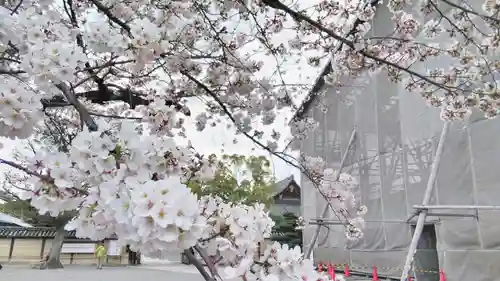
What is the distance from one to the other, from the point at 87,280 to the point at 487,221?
8295 millimetres

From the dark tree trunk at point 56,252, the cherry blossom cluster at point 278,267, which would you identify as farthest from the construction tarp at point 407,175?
the dark tree trunk at point 56,252

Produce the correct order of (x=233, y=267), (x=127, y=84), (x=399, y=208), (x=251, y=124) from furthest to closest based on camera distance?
(x=399, y=208), (x=127, y=84), (x=251, y=124), (x=233, y=267)

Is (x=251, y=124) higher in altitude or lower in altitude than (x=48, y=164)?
higher

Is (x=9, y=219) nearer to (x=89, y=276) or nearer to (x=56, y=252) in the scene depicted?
(x=56, y=252)

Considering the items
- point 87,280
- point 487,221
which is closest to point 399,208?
point 487,221

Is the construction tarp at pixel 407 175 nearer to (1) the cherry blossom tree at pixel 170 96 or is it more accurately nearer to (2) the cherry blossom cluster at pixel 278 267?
(1) the cherry blossom tree at pixel 170 96

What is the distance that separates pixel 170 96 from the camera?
9.16ft

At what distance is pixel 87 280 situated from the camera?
30.7ft

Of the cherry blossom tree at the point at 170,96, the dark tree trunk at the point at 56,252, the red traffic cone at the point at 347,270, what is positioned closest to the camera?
the cherry blossom tree at the point at 170,96

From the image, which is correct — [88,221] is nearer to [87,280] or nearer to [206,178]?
[206,178]

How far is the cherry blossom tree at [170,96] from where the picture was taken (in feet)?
2.72

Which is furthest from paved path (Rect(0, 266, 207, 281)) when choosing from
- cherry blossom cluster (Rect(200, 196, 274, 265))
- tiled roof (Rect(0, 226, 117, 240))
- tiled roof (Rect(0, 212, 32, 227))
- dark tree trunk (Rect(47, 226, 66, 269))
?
cherry blossom cluster (Rect(200, 196, 274, 265))

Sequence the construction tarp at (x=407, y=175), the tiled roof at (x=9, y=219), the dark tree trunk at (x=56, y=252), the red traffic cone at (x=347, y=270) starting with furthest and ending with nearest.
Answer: the tiled roof at (x=9, y=219) → the dark tree trunk at (x=56, y=252) → the red traffic cone at (x=347, y=270) → the construction tarp at (x=407, y=175)

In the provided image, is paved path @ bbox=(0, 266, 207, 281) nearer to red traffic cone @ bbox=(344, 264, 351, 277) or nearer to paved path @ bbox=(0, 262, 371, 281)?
paved path @ bbox=(0, 262, 371, 281)
